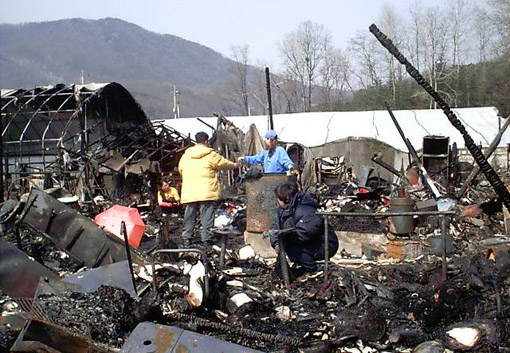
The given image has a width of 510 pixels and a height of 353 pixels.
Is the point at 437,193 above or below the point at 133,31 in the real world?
below

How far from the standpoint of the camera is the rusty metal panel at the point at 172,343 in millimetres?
3623

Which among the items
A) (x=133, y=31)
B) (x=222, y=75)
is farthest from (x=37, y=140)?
(x=133, y=31)

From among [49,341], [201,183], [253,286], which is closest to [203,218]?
[201,183]

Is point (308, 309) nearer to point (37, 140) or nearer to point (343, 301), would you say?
point (343, 301)

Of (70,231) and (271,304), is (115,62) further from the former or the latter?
(271,304)

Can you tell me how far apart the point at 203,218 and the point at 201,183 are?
0.57 m

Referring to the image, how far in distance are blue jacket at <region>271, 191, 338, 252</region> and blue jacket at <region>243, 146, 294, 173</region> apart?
231cm

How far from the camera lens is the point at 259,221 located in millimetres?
9039

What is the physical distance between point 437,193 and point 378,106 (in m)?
34.7

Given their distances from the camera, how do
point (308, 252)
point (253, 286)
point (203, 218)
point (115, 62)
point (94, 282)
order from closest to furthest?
point (94, 282) → point (253, 286) → point (308, 252) → point (203, 218) → point (115, 62)

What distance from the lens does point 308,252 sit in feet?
23.2

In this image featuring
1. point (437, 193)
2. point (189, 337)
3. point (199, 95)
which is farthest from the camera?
point (199, 95)

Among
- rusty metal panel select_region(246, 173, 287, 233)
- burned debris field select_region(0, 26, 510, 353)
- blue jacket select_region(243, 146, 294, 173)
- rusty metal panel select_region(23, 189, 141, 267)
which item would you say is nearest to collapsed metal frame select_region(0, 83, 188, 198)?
burned debris field select_region(0, 26, 510, 353)

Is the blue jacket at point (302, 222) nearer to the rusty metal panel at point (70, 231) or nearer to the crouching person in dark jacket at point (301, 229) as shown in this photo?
the crouching person in dark jacket at point (301, 229)
